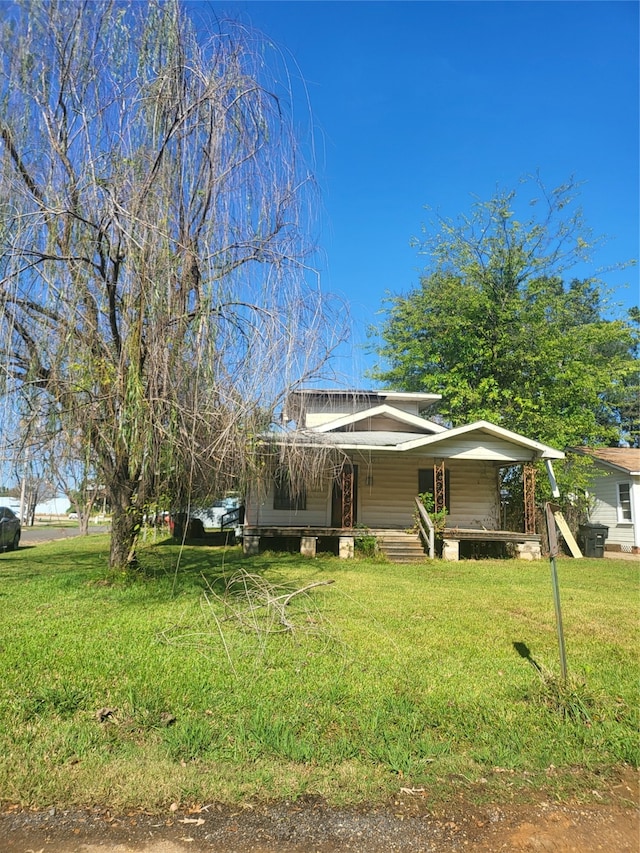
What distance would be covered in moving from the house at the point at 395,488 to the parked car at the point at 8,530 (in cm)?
657

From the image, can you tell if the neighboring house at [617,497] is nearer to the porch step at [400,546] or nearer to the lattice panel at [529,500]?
the lattice panel at [529,500]

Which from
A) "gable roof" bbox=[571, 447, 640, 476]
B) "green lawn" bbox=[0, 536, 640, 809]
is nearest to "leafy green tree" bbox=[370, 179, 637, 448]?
"gable roof" bbox=[571, 447, 640, 476]

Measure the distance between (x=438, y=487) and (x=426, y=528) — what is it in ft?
4.88

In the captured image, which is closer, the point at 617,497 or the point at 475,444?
the point at 475,444

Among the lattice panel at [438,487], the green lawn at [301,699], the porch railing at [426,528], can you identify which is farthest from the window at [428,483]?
the green lawn at [301,699]

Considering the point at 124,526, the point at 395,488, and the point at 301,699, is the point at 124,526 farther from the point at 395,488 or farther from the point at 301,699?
the point at 395,488

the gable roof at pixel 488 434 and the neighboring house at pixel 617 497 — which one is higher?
the gable roof at pixel 488 434

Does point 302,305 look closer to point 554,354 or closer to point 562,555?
point 562,555

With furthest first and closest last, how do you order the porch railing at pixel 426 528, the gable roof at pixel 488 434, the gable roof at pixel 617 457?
Answer: the gable roof at pixel 617 457
the gable roof at pixel 488 434
the porch railing at pixel 426 528

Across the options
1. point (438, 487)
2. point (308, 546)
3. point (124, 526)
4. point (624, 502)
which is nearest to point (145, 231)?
point (124, 526)

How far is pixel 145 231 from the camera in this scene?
20.9 ft

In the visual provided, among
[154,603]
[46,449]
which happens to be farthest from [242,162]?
[154,603]

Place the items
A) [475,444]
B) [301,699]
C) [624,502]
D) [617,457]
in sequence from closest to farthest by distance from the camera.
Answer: [301,699] → [475,444] → [624,502] → [617,457]

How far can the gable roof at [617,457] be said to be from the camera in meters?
18.9
